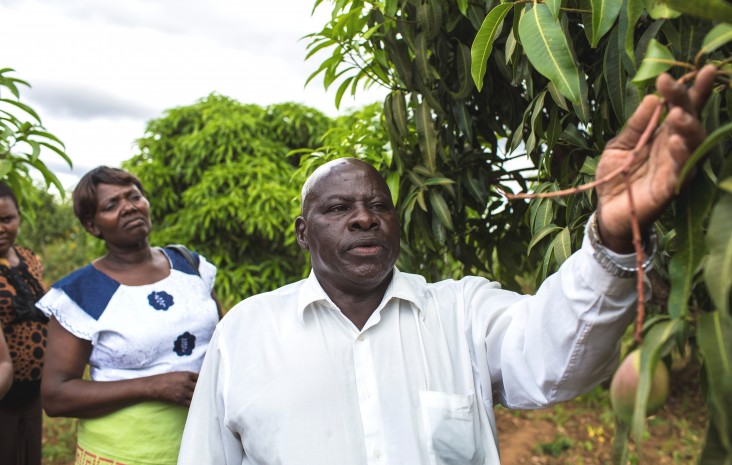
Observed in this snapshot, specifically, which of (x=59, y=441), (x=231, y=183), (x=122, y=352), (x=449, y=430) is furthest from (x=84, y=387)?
(x=59, y=441)

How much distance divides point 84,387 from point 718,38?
2029mm

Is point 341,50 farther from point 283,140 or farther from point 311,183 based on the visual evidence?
point 283,140

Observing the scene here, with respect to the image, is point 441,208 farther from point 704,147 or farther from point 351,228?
point 704,147

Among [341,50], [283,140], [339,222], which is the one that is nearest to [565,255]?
[339,222]

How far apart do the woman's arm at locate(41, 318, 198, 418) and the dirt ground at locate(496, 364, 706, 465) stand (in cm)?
307

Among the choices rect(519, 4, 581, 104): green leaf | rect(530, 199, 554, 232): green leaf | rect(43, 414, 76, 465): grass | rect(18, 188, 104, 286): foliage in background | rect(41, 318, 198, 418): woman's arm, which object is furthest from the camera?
rect(18, 188, 104, 286): foliage in background

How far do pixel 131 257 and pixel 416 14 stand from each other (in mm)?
1378

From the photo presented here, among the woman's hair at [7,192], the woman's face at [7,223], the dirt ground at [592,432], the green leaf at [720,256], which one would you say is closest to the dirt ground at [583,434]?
the dirt ground at [592,432]

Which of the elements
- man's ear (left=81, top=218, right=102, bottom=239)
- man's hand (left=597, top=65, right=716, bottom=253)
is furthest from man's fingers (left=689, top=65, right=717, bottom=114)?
man's ear (left=81, top=218, right=102, bottom=239)

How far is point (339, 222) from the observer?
5.58 ft

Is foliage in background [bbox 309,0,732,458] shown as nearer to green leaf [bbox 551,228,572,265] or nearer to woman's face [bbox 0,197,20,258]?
green leaf [bbox 551,228,572,265]

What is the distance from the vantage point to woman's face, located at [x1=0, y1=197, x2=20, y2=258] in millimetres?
2631

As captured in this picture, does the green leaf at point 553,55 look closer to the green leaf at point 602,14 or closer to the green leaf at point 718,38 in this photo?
the green leaf at point 602,14

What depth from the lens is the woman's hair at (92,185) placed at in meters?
2.33
